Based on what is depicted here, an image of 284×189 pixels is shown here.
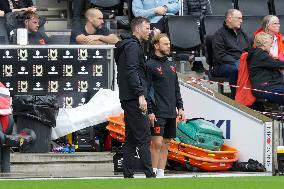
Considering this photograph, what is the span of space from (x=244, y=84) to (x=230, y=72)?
23.5 inches

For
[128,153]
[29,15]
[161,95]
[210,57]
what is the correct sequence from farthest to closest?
[210,57]
[29,15]
[161,95]
[128,153]

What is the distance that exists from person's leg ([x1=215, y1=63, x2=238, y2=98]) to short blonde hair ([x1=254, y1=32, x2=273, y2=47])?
2.64 feet

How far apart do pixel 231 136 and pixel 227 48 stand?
2.07m

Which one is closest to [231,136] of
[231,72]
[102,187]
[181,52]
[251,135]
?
[251,135]

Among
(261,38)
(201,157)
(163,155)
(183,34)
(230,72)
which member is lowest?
(201,157)

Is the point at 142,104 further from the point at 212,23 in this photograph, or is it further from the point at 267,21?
the point at 212,23

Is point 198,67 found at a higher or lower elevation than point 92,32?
lower

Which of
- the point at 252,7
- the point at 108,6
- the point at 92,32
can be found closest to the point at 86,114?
the point at 92,32

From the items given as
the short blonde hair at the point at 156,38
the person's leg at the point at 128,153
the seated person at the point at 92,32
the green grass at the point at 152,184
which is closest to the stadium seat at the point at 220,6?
the seated person at the point at 92,32

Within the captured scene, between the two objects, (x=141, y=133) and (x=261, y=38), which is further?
(x=261, y=38)

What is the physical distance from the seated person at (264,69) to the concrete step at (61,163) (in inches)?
105

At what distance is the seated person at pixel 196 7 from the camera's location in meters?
22.8

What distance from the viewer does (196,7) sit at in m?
22.9

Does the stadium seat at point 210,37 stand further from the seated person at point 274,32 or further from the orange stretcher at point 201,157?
the orange stretcher at point 201,157
